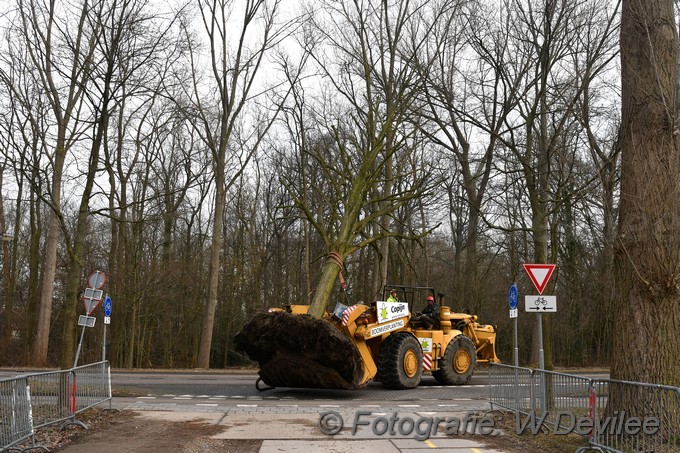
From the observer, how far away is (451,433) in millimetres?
11117

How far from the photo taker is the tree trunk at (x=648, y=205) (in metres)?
9.26

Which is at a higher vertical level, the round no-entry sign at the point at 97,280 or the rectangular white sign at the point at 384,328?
the round no-entry sign at the point at 97,280

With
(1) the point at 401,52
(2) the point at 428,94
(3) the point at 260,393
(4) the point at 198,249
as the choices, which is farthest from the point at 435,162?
(3) the point at 260,393

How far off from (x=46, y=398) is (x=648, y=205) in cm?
884

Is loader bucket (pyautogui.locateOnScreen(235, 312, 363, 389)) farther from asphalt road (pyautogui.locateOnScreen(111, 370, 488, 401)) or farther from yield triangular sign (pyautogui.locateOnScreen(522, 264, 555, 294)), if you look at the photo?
yield triangular sign (pyautogui.locateOnScreen(522, 264, 555, 294))

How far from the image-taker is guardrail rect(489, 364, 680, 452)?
8.03m

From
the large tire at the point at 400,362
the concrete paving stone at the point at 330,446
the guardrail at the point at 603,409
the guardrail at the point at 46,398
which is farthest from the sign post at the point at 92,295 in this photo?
the guardrail at the point at 603,409

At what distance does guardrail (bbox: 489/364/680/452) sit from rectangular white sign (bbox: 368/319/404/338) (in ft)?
16.5

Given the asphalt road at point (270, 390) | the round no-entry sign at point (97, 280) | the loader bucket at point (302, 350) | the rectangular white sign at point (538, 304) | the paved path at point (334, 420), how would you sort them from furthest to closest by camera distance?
the asphalt road at point (270, 390) < the round no-entry sign at point (97, 280) < the loader bucket at point (302, 350) < the rectangular white sign at point (538, 304) < the paved path at point (334, 420)

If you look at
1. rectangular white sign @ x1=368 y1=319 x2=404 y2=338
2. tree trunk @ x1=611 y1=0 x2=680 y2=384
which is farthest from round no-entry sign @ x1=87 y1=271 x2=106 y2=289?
tree trunk @ x1=611 y1=0 x2=680 y2=384

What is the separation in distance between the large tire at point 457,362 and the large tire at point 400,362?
1.33m

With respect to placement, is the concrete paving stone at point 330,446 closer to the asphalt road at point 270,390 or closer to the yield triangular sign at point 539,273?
the yield triangular sign at point 539,273

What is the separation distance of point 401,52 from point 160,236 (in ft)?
66.6

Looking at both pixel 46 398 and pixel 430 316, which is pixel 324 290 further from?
pixel 46 398
